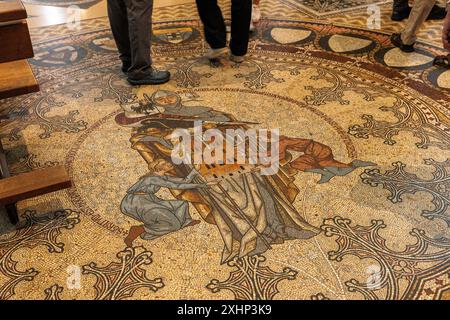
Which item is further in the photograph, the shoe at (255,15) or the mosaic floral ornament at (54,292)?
the shoe at (255,15)

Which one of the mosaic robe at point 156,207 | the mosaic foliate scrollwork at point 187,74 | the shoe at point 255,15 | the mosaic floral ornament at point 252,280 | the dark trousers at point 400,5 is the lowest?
the mosaic foliate scrollwork at point 187,74

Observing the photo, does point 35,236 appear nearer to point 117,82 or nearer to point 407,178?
point 117,82

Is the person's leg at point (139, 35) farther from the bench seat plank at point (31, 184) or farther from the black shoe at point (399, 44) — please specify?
the black shoe at point (399, 44)

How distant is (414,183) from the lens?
93.6 inches

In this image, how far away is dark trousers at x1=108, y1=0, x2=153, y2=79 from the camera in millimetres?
3064

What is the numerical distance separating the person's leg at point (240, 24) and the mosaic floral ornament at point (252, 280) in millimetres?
2027

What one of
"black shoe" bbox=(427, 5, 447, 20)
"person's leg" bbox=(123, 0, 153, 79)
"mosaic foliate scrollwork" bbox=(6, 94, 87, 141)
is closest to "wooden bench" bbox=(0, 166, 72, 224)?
"mosaic foliate scrollwork" bbox=(6, 94, 87, 141)

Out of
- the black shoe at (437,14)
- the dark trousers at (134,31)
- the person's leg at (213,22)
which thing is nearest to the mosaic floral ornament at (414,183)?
the person's leg at (213,22)

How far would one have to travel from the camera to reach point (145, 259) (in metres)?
1.96

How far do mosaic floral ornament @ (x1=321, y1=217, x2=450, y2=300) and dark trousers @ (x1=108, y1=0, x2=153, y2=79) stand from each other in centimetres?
188

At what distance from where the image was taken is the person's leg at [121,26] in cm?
317

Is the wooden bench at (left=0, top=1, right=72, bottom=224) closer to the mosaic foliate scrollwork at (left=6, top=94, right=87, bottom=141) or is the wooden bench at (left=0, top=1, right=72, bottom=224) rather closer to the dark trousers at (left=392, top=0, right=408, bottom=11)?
the mosaic foliate scrollwork at (left=6, top=94, right=87, bottom=141)

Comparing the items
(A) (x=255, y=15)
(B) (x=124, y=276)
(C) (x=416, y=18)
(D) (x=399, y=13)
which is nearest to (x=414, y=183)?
(B) (x=124, y=276)
